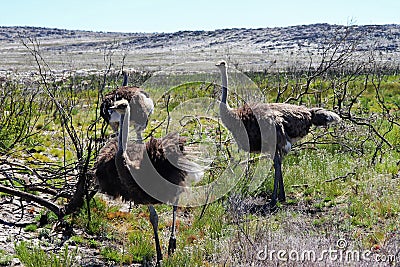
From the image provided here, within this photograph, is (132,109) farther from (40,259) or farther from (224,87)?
(40,259)

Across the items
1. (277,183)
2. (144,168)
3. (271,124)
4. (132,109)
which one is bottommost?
(277,183)

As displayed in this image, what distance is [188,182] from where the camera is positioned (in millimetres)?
4492

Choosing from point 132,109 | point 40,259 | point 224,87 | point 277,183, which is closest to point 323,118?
point 277,183

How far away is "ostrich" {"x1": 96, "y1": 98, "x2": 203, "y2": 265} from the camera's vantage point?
426cm

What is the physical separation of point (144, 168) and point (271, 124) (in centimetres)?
203

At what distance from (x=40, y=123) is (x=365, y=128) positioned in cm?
628

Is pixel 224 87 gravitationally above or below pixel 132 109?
above

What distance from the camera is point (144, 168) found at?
4.30 meters

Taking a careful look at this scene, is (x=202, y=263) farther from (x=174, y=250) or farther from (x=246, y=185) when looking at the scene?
(x=246, y=185)

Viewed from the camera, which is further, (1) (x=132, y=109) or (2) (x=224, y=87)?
(1) (x=132, y=109)

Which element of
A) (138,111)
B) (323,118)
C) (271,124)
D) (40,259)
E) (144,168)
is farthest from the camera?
(138,111)

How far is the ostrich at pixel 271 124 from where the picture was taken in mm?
5895

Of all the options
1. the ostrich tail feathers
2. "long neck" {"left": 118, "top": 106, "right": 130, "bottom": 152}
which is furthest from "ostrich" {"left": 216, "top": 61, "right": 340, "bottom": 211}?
"long neck" {"left": 118, "top": 106, "right": 130, "bottom": 152}

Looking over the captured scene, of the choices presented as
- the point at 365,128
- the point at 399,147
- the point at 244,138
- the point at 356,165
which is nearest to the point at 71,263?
the point at 244,138
